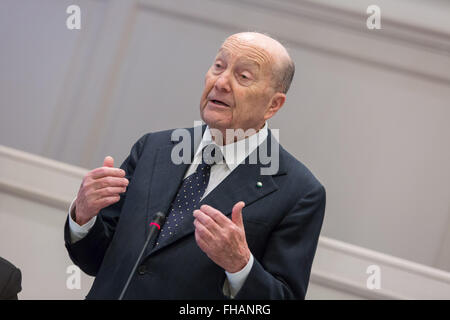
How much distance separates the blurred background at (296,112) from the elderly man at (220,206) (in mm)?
1118

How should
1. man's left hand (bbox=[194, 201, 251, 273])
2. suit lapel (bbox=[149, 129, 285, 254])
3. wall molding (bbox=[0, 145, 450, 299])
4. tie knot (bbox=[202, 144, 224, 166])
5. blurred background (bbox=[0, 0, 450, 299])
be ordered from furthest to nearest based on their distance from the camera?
1. blurred background (bbox=[0, 0, 450, 299])
2. wall molding (bbox=[0, 145, 450, 299])
3. tie knot (bbox=[202, 144, 224, 166])
4. suit lapel (bbox=[149, 129, 285, 254])
5. man's left hand (bbox=[194, 201, 251, 273])

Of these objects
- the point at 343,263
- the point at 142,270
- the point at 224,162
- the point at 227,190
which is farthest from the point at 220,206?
the point at 343,263

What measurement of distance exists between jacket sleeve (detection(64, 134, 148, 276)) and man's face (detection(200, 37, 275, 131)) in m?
0.34

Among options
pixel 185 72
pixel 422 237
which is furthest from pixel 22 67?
pixel 422 237

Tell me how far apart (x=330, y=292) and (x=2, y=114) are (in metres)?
1.90

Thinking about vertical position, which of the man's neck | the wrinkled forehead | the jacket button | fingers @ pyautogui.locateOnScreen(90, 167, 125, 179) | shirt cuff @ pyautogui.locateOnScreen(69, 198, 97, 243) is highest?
the wrinkled forehead

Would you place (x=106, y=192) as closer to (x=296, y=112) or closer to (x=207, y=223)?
(x=207, y=223)

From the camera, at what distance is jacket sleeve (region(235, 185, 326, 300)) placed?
1510 millimetres

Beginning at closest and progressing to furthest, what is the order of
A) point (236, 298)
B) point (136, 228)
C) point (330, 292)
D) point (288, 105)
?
1. point (236, 298)
2. point (136, 228)
3. point (330, 292)
4. point (288, 105)

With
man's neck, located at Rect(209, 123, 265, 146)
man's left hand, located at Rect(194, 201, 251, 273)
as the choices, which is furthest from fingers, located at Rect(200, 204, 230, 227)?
man's neck, located at Rect(209, 123, 265, 146)

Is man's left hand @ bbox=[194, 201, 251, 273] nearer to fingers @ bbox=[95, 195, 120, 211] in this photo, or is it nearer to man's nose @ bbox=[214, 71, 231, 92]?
fingers @ bbox=[95, 195, 120, 211]

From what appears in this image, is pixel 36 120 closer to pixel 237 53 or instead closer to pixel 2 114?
pixel 2 114

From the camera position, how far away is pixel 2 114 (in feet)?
9.94

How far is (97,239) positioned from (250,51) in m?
0.69
